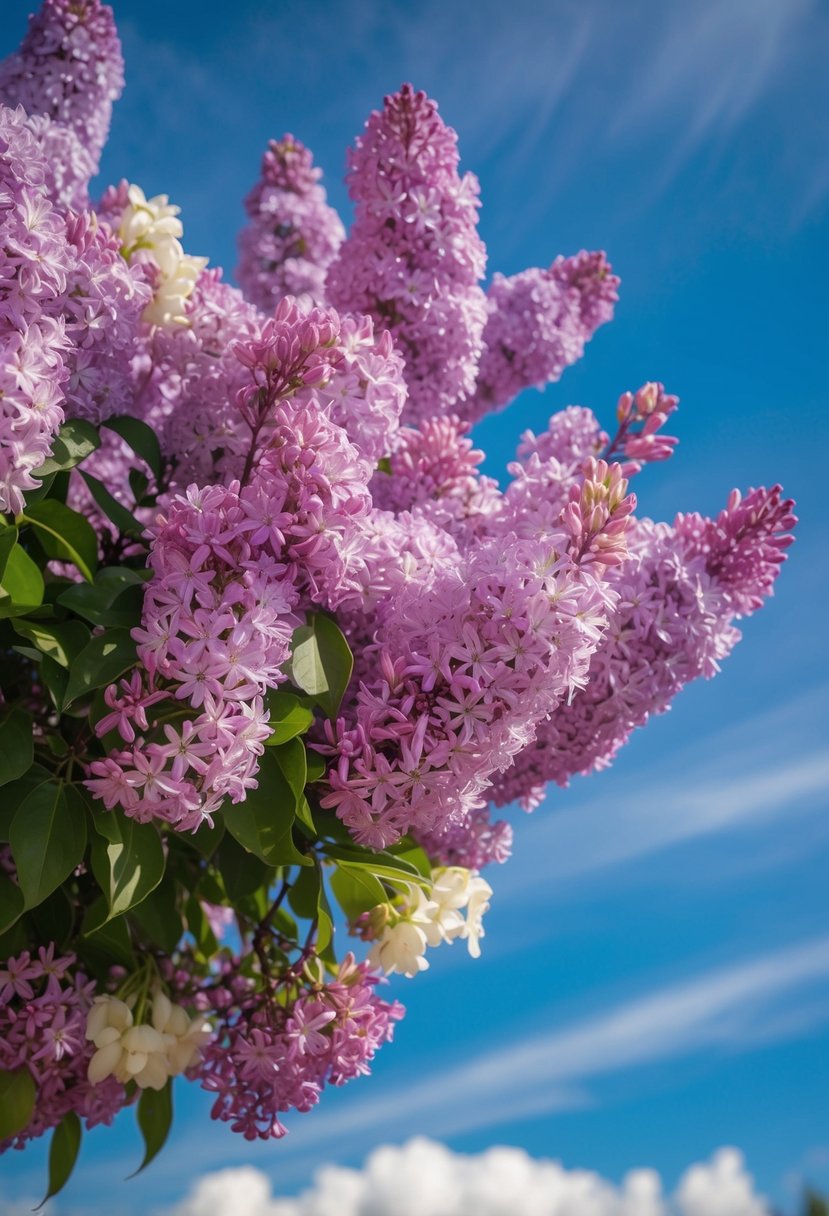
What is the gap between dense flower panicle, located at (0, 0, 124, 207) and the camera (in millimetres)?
1660

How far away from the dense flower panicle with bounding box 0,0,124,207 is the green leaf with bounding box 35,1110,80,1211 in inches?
45.1

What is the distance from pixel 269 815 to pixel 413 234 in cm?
71

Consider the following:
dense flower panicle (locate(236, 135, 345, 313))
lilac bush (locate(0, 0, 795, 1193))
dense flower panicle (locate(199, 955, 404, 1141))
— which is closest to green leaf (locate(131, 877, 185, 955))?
lilac bush (locate(0, 0, 795, 1193))

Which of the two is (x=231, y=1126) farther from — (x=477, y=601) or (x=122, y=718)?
(x=477, y=601)

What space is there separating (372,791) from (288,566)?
21 centimetres

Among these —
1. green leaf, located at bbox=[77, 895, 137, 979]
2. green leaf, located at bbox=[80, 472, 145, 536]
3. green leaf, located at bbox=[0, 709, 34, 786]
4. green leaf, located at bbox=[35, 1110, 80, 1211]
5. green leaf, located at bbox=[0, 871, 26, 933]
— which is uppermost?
green leaf, located at bbox=[80, 472, 145, 536]

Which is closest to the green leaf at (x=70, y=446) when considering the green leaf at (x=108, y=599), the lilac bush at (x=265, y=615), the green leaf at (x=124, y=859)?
the lilac bush at (x=265, y=615)

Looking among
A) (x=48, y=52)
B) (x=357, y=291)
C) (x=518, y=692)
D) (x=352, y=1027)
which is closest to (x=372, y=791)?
(x=518, y=692)

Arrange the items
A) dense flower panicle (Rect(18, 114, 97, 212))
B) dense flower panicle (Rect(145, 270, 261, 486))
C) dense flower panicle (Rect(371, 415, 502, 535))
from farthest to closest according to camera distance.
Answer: dense flower panicle (Rect(18, 114, 97, 212)), dense flower panicle (Rect(371, 415, 502, 535)), dense flower panicle (Rect(145, 270, 261, 486))

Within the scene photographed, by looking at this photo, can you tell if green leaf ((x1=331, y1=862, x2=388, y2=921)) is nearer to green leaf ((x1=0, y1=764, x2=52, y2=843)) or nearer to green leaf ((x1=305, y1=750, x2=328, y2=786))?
green leaf ((x1=305, y1=750, x2=328, y2=786))

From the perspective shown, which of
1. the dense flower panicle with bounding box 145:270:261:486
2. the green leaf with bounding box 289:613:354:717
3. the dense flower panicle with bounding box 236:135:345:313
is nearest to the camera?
the green leaf with bounding box 289:613:354:717

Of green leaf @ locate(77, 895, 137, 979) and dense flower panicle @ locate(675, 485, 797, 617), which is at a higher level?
dense flower panicle @ locate(675, 485, 797, 617)

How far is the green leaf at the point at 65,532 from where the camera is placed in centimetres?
118

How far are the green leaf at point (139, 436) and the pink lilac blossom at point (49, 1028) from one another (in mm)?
515
